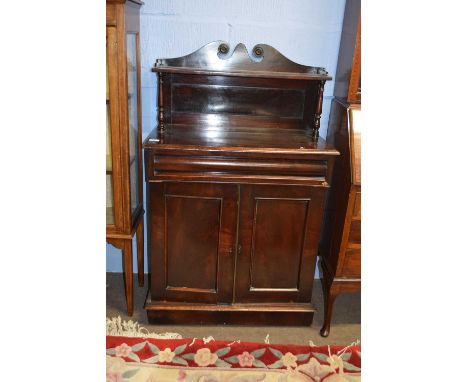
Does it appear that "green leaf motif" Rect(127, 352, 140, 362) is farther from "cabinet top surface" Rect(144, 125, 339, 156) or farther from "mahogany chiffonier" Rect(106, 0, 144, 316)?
"cabinet top surface" Rect(144, 125, 339, 156)

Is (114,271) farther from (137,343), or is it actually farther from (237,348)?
(237,348)

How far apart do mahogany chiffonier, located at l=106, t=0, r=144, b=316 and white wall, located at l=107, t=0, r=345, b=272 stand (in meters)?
0.12

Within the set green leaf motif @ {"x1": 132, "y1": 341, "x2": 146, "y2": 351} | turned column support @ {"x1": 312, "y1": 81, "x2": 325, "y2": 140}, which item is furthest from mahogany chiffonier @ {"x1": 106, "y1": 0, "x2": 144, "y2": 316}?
turned column support @ {"x1": 312, "y1": 81, "x2": 325, "y2": 140}

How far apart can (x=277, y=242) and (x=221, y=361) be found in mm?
574

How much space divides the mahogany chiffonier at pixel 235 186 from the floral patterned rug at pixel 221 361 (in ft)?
0.45

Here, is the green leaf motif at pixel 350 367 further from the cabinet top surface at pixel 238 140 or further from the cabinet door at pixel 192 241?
the cabinet top surface at pixel 238 140

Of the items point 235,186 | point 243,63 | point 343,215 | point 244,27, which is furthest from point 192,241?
point 244,27

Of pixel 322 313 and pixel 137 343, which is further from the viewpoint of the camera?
pixel 322 313

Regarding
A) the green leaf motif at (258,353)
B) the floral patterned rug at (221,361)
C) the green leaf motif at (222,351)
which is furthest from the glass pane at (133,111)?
the green leaf motif at (258,353)

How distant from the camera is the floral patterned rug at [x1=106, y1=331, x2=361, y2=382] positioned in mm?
1596

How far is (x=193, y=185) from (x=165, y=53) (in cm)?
73

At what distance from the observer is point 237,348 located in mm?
1744

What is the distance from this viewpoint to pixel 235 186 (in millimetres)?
1612
